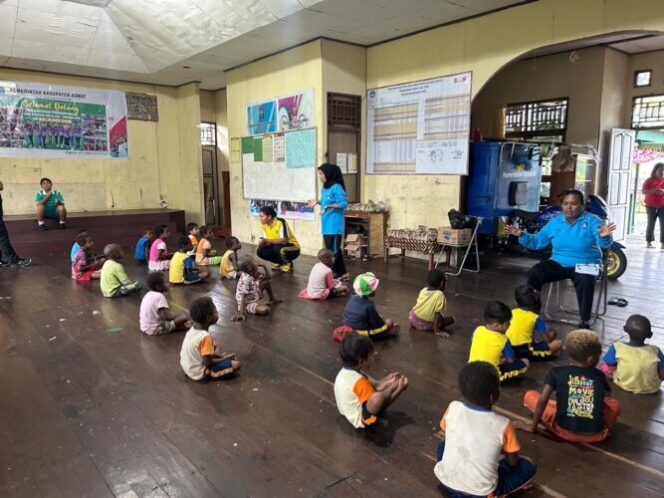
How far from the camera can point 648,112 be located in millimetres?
9430

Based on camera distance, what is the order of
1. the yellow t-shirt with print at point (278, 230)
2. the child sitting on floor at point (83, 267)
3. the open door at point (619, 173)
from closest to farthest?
the child sitting on floor at point (83, 267)
the yellow t-shirt with print at point (278, 230)
the open door at point (619, 173)

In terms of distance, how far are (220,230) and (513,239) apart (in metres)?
6.90

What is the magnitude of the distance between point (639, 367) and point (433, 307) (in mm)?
1599

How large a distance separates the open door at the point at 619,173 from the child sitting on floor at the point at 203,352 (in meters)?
8.51

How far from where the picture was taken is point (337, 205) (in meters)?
6.12

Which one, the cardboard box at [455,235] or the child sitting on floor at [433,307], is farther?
the cardboard box at [455,235]

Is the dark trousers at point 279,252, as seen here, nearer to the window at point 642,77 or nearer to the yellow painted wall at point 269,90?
the yellow painted wall at point 269,90

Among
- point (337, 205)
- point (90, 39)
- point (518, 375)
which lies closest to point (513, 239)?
point (337, 205)

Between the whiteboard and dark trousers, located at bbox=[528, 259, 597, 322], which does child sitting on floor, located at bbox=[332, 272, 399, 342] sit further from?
the whiteboard

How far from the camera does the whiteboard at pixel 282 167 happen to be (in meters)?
8.16

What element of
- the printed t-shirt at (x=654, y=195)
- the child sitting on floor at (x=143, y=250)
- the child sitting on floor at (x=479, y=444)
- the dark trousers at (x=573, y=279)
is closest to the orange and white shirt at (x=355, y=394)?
the child sitting on floor at (x=479, y=444)

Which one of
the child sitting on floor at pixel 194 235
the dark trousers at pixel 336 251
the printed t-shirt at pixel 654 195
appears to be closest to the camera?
the dark trousers at pixel 336 251

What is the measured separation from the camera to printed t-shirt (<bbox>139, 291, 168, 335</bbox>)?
428 centimetres

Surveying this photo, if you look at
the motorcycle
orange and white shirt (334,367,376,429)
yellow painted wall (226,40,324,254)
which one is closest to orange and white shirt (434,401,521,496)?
orange and white shirt (334,367,376,429)
